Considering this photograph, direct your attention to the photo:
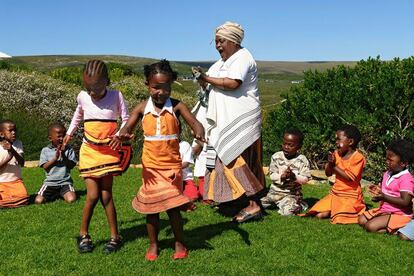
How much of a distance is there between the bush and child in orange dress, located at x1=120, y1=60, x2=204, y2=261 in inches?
224

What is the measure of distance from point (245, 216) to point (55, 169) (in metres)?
3.67

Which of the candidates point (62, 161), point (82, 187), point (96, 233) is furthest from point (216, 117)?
point (82, 187)

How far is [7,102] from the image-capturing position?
50.4ft

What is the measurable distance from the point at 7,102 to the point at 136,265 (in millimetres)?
12255

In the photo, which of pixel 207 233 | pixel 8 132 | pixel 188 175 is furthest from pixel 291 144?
pixel 8 132

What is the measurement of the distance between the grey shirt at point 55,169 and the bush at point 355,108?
485cm

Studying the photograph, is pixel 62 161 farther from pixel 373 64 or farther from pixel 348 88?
pixel 373 64

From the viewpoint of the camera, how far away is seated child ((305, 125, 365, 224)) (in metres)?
6.51

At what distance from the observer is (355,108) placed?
9.88 meters

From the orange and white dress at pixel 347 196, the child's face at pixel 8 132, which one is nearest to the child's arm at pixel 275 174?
the orange and white dress at pixel 347 196

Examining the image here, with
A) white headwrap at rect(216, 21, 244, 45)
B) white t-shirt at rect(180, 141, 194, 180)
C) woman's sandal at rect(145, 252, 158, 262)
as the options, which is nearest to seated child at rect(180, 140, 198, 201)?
white t-shirt at rect(180, 141, 194, 180)

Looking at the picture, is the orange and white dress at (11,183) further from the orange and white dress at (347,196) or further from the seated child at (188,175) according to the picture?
the orange and white dress at (347,196)

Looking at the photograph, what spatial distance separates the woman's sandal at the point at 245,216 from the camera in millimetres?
6250

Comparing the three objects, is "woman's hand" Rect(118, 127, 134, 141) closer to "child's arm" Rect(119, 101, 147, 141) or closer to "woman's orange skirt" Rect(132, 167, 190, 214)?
"child's arm" Rect(119, 101, 147, 141)
